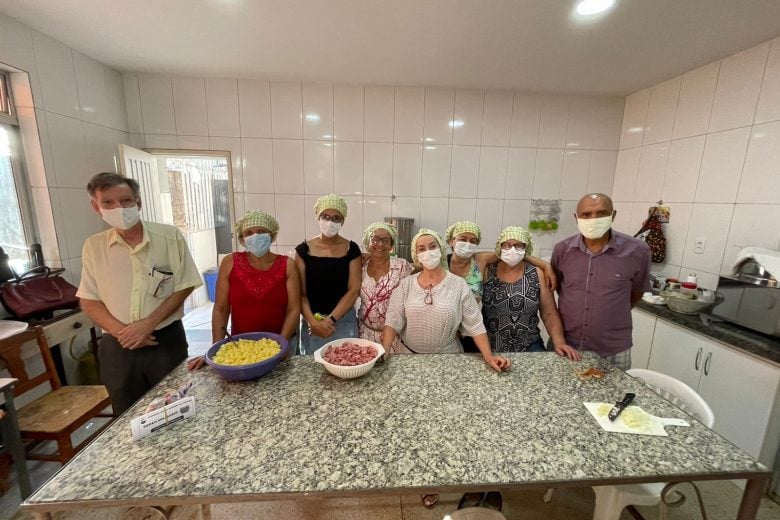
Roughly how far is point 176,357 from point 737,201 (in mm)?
3757

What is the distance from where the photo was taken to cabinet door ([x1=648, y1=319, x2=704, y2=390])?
6.53 feet

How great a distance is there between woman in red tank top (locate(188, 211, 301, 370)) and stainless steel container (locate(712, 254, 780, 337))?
2515mm

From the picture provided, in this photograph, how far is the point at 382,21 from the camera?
1.93 metres

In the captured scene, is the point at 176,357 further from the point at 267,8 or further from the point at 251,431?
the point at 267,8

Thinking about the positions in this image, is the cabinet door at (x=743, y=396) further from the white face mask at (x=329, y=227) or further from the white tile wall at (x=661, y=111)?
the white face mask at (x=329, y=227)

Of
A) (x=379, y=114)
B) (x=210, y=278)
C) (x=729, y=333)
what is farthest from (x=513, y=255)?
(x=210, y=278)

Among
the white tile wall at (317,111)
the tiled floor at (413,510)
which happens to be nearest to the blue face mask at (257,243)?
the tiled floor at (413,510)

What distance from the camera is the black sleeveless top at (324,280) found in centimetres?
178

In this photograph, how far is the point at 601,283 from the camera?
64.8 inches

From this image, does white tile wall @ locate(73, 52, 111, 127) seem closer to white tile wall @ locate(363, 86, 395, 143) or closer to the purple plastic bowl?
white tile wall @ locate(363, 86, 395, 143)

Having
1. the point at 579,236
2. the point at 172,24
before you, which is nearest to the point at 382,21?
the point at 172,24

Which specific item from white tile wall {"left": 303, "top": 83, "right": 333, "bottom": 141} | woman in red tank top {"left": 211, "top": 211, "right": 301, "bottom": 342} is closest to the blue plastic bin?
white tile wall {"left": 303, "top": 83, "right": 333, "bottom": 141}

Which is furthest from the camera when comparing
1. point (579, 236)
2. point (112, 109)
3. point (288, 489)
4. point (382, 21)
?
point (112, 109)

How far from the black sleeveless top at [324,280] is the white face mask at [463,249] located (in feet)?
2.02
